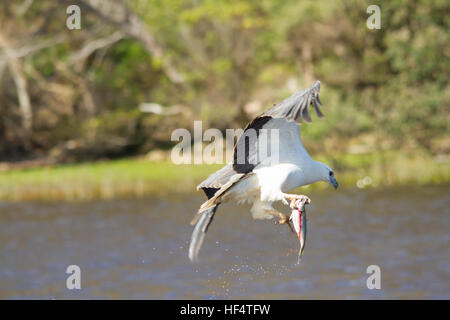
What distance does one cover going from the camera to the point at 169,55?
26.5 m

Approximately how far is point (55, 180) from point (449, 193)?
34.1 feet

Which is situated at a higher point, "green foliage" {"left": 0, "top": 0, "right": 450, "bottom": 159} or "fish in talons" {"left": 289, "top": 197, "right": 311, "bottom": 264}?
"green foliage" {"left": 0, "top": 0, "right": 450, "bottom": 159}

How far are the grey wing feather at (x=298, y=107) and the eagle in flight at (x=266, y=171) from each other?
1.08ft

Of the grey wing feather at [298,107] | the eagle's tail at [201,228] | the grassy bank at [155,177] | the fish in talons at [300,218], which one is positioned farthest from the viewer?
the grassy bank at [155,177]

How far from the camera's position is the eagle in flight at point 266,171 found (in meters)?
7.99

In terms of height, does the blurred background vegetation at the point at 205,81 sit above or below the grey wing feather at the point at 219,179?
above

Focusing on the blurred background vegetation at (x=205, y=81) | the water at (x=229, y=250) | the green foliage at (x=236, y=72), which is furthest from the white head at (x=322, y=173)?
the green foliage at (x=236, y=72)

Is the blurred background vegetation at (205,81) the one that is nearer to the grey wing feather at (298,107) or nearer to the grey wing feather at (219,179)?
the grey wing feather at (219,179)

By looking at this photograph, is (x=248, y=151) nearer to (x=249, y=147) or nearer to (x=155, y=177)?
(x=249, y=147)

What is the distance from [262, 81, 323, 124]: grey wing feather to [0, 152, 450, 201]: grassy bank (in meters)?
12.6

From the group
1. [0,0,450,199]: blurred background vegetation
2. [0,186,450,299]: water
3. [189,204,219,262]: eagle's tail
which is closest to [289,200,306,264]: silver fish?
[189,204,219,262]: eagle's tail

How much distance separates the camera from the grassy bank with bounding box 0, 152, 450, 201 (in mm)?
20203

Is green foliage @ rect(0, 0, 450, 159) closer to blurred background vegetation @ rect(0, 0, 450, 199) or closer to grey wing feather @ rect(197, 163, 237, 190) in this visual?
blurred background vegetation @ rect(0, 0, 450, 199)

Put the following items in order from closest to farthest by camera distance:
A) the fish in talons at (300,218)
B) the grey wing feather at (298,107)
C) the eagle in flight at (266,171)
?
the grey wing feather at (298,107) < the fish in talons at (300,218) < the eagle in flight at (266,171)
